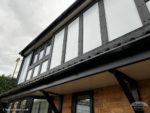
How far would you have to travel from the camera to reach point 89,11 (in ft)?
17.8

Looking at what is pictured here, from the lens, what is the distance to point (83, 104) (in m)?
4.55

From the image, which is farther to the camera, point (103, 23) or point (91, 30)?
point (91, 30)

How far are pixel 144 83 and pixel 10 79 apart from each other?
15.2 m

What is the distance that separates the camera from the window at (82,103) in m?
4.28

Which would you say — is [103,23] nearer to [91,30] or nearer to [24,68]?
[91,30]

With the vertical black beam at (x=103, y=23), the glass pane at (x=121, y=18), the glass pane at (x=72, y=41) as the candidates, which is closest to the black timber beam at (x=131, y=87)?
the glass pane at (x=121, y=18)

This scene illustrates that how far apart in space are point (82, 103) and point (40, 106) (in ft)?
9.30

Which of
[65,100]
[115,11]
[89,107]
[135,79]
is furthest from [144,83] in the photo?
[65,100]

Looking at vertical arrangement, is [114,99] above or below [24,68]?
below

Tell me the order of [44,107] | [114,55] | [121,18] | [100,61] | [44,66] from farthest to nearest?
[44,66]
[44,107]
[121,18]
[100,61]
[114,55]

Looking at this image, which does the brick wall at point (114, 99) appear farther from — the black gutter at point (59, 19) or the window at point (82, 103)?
the black gutter at point (59, 19)

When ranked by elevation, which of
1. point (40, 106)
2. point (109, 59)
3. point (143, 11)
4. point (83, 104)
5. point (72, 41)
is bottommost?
point (83, 104)

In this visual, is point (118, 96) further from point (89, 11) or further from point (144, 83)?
point (89, 11)

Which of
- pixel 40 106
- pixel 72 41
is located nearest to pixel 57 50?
pixel 72 41
